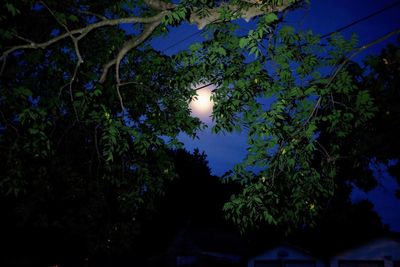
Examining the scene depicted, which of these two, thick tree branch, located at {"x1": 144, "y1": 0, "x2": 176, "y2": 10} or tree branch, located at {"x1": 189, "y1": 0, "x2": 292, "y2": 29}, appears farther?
thick tree branch, located at {"x1": 144, "y1": 0, "x2": 176, "y2": 10}

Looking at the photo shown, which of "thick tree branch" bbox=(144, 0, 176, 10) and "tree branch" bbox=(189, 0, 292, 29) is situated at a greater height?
"thick tree branch" bbox=(144, 0, 176, 10)

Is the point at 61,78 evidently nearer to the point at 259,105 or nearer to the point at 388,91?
the point at 259,105

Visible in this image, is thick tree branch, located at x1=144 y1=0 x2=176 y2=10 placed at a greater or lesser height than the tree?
greater

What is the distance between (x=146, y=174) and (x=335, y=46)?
19.6 feet

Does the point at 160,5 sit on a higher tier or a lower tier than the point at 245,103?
higher

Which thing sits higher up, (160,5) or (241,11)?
(160,5)

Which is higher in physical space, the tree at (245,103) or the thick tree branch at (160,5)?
the thick tree branch at (160,5)

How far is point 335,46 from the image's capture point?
8.04 meters

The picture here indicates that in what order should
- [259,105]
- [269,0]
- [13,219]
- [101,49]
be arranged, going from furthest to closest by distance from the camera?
[13,219] < [101,49] < [259,105] < [269,0]

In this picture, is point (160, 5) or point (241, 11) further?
point (160, 5)

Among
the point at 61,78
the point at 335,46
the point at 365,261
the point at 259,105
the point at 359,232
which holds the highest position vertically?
the point at 61,78

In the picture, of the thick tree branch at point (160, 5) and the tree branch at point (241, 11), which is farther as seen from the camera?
the thick tree branch at point (160, 5)

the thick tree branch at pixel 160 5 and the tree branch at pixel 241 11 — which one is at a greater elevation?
the thick tree branch at pixel 160 5

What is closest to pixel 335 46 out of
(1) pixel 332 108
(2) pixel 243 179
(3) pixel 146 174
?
(1) pixel 332 108
